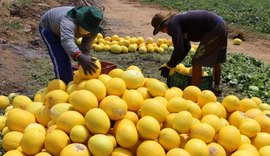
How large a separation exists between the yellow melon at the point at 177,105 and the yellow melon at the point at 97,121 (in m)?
0.66

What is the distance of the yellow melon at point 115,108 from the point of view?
3.35 metres

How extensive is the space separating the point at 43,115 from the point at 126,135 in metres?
1.00

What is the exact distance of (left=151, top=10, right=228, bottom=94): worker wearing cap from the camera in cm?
579

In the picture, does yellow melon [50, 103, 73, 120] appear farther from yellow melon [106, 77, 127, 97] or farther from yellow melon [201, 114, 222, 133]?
yellow melon [201, 114, 222, 133]

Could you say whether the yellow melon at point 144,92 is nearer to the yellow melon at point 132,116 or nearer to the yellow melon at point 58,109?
the yellow melon at point 132,116

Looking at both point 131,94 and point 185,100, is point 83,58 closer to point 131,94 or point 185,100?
point 131,94

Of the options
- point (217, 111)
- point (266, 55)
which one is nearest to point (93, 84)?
point (217, 111)

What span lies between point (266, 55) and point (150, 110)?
8.99 meters

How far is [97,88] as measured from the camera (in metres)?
3.57

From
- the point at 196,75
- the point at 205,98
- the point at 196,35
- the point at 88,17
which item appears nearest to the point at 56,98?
the point at 88,17

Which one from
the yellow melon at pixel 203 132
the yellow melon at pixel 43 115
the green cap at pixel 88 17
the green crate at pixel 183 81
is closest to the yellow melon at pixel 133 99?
the yellow melon at pixel 203 132

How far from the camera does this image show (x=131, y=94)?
360 centimetres

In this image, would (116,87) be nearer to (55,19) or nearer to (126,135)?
(126,135)

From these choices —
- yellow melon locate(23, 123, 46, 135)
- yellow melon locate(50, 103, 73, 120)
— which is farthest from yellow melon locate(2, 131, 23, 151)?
yellow melon locate(50, 103, 73, 120)
